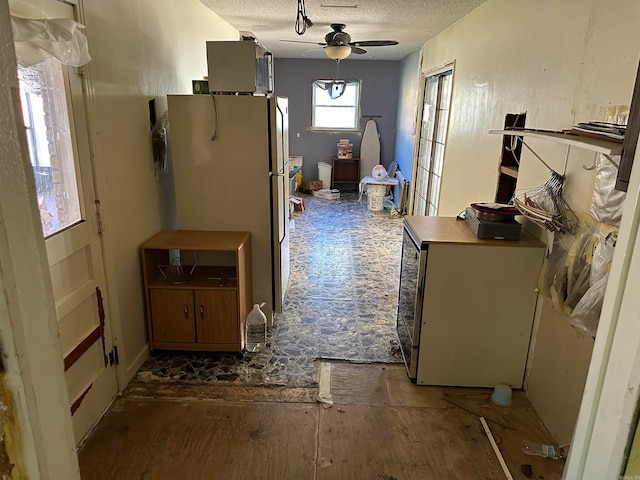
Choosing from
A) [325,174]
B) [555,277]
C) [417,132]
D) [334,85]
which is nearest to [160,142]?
[555,277]

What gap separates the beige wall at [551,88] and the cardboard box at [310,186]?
5045 mm

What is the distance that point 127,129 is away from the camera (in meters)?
2.47

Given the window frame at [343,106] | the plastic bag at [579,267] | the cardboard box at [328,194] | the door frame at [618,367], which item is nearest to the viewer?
the door frame at [618,367]

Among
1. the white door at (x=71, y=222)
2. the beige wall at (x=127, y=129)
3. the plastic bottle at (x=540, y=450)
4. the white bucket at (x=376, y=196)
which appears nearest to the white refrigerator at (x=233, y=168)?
the beige wall at (x=127, y=129)

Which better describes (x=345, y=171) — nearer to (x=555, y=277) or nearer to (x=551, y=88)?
(x=551, y=88)

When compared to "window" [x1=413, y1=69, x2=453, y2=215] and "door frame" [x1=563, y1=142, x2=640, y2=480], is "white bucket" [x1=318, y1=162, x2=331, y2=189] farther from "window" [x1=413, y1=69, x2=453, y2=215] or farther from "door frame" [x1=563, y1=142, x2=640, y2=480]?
"door frame" [x1=563, y1=142, x2=640, y2=480]

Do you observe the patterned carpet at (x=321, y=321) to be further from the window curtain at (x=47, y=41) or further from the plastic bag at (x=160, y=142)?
the window curtain at (x=47, y=41)

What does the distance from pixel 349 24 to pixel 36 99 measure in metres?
3.69

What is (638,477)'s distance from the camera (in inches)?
24.9

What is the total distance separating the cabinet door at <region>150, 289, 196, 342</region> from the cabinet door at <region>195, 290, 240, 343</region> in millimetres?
56

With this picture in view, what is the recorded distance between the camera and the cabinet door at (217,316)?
2727 mm

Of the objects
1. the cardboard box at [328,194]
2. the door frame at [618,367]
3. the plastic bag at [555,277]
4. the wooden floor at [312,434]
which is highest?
the door frame at [618,367]

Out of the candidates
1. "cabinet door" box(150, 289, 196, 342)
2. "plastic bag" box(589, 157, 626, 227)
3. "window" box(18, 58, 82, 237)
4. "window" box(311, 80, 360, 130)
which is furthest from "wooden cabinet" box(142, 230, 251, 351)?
"window" box(311, 80, 360, 130)

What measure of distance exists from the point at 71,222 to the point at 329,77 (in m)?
7.31
